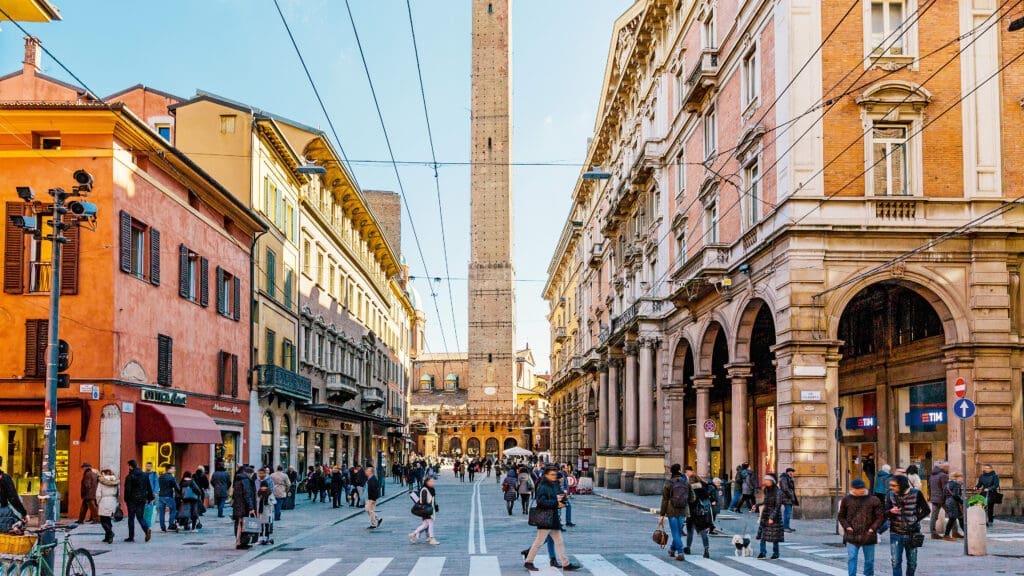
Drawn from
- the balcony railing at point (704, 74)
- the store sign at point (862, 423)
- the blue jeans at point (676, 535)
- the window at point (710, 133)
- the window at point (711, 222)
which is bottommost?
the blue jeans at point (676, 535)

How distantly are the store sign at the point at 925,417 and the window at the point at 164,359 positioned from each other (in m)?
19.7

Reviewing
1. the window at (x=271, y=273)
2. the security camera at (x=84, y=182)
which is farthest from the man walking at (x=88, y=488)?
the window at (x=271, y=273)

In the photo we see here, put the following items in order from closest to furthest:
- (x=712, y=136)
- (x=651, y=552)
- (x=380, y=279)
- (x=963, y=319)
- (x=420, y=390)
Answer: (x=651, y=552) < (x=963, y=319) < (x=712, y=136) < (x=380, y=279) < (x=420, y=390)

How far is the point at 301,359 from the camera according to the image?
46.0 metres

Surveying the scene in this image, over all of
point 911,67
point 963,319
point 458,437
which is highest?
point 911,67

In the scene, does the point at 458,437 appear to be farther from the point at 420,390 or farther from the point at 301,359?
the point at 301,359

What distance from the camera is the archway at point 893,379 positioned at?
88.9ft

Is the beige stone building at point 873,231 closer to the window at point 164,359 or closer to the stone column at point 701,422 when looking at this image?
the stone column at point 701,422

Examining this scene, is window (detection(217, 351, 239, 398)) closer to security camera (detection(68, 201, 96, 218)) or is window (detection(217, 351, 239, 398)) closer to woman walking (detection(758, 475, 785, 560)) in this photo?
security camera (detection(68, 201, 96, 218))

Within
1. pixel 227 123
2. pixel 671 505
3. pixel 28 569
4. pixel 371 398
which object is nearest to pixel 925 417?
pixel 671 505

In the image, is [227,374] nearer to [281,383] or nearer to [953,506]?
[281,383]

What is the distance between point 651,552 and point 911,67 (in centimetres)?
1453

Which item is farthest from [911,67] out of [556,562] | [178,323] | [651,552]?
[178,323]

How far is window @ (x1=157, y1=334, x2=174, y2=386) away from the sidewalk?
3896 mm
